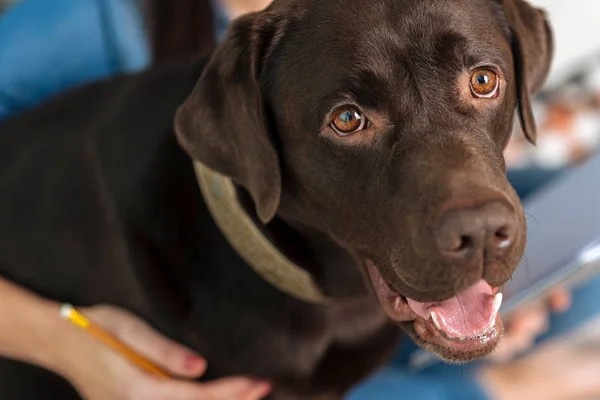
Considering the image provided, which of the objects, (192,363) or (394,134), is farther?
(192,363)

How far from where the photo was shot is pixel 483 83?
0.98 metres

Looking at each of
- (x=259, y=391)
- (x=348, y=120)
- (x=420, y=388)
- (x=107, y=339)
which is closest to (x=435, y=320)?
(x=348, y=120)

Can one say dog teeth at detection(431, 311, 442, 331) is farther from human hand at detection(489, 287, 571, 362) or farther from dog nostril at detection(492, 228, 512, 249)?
human hand at detection(489, 287, 571, 362)

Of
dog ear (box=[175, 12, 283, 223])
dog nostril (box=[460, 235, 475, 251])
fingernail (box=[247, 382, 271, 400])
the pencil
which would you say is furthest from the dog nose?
the pencil

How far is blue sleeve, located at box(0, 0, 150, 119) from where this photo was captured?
1738 mm

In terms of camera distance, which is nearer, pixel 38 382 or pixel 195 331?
pixel 195 331

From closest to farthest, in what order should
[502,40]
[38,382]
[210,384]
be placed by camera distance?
[502,40], [210,384], [38,382]

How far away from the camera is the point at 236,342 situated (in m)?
1.28

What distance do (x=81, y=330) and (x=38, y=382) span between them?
210 millimetres

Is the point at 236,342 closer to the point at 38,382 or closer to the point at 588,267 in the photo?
the point at 38,382

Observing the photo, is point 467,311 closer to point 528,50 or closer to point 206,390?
point 528,50

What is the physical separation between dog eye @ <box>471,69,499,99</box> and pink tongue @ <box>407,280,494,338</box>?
0.29 m

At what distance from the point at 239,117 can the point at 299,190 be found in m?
0.16

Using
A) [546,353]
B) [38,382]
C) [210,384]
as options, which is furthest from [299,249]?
[546,353]
